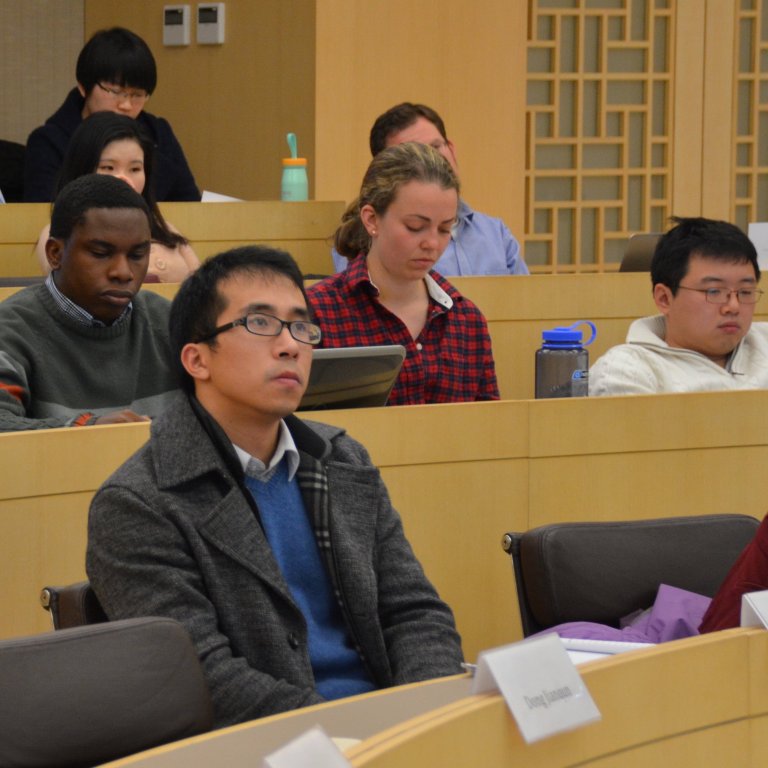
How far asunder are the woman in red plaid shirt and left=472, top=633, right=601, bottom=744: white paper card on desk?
6.79 ft

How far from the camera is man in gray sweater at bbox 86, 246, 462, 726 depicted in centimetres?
178

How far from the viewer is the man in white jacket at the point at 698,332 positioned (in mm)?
3137

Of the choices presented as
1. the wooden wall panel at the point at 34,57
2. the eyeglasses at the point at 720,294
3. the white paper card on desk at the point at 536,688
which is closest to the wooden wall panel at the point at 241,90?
the wooden wall panel at the point at 34,57

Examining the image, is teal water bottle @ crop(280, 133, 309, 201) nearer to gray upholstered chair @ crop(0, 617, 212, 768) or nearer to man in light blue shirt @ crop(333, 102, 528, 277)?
man in light blue shirt @ crop(333, 102, 528, 277)

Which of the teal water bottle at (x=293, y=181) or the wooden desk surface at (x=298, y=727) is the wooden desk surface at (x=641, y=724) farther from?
the teal water bottle at (x=293, y=181)

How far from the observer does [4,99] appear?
7566 mm

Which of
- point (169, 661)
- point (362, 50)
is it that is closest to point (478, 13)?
point (362, 50)

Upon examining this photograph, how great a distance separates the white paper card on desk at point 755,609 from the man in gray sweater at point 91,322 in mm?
1657

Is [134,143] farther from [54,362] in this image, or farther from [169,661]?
[169,661]

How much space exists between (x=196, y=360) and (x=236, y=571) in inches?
12.5

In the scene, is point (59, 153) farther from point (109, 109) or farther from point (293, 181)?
point (293, 181)

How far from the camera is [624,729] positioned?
1.07m

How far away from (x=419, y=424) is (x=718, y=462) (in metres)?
0.61

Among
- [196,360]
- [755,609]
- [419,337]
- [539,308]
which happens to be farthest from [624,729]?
[539,308]
